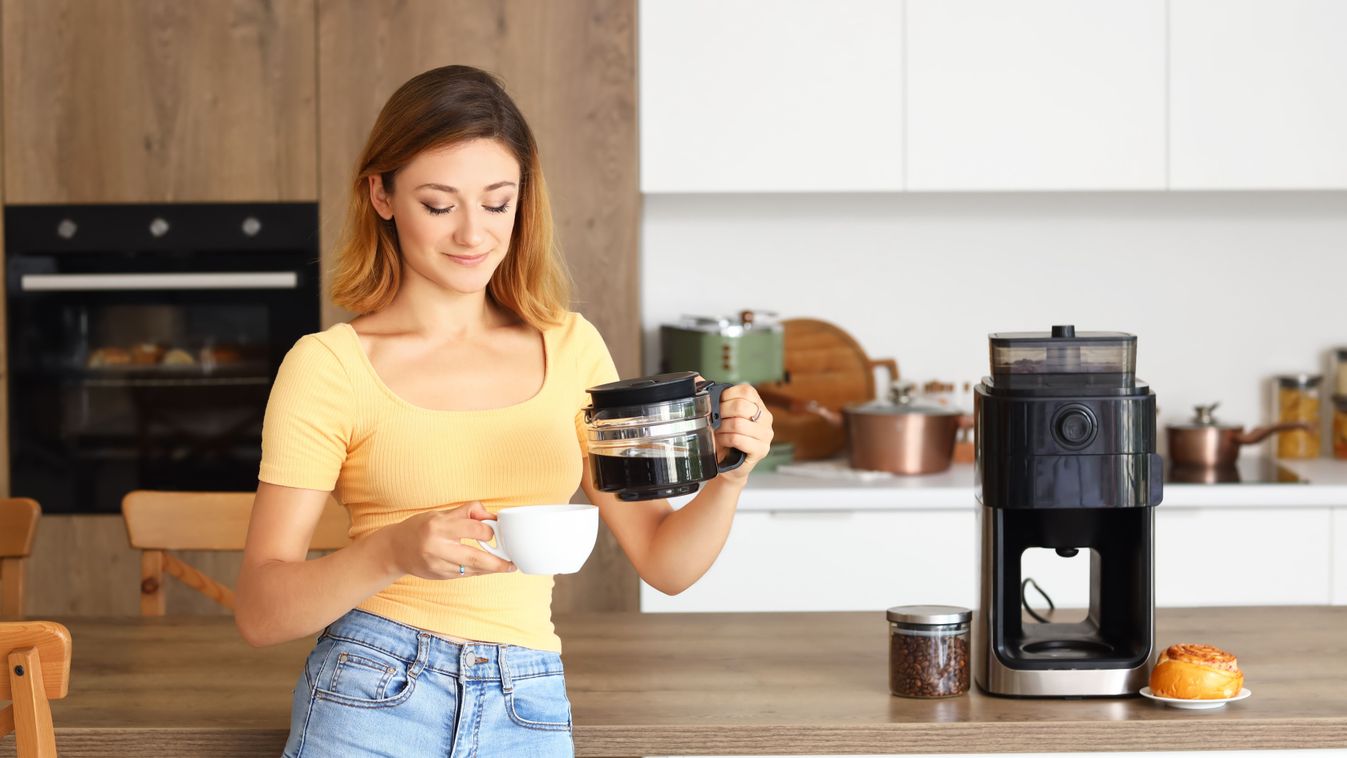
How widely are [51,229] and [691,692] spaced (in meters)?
2.12

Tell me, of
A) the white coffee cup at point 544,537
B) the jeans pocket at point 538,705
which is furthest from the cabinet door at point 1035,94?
the white coffee cup at point 544,537

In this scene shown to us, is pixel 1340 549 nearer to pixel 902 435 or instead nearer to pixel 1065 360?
pixel 902 435

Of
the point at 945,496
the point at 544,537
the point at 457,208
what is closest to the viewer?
the point at 544,537

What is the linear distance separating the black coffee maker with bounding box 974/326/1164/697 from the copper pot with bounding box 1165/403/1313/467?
5.94ft

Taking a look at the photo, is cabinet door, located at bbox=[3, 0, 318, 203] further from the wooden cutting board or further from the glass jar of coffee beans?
the glass jar of coffee beans

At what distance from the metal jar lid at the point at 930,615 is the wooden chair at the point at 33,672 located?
77 centimetres

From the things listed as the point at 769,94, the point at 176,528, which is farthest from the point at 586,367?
the point at 769,94

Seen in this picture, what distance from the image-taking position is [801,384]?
3314mm

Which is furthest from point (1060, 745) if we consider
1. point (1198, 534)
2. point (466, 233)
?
point (1198, 534)

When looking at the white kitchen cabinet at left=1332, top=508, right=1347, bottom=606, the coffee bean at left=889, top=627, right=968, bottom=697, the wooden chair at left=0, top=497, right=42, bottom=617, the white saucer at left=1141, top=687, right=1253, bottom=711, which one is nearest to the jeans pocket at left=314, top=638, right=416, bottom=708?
the coffee bean at left=889, top=627, right=968, bottom=697

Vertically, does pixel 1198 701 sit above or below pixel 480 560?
below

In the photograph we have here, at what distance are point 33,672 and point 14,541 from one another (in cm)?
89

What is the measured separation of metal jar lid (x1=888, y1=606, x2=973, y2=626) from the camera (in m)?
1.36

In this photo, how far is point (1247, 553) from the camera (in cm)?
284
